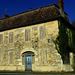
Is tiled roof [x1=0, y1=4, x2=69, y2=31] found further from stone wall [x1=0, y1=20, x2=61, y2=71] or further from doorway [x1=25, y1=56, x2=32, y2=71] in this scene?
doorway [x1=25, y1=56, x2=32, y2=71]

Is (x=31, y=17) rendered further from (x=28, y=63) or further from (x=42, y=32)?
(x=28, y=63)

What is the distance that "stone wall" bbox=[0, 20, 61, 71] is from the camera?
17.0m

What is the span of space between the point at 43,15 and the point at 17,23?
4.38 m

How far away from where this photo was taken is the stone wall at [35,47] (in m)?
17.0

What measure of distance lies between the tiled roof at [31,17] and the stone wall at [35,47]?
76cm

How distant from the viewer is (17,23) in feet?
68.2

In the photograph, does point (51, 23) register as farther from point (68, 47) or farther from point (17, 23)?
point (17, 23)

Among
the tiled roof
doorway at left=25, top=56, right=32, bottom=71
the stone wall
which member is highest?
Result: the tiled roof

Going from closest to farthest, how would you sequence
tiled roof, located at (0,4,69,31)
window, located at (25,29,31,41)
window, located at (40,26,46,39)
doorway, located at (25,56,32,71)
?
window, located at (40,26,46,39) → tiled roof, located at (0,4,69,31) → doorway, located at (25,56,32,71) → window, located at (25,29,31,41)

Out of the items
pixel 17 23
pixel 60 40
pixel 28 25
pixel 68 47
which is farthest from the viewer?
pixel 17 23

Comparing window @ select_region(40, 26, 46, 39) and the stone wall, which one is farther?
window @ select_region(40, 26, 46, 39)

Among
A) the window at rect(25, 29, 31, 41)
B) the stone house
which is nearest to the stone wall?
the stone house

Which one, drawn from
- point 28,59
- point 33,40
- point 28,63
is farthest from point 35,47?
point 28,63

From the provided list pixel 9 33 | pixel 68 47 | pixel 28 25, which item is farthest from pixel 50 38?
pixel 9 33
